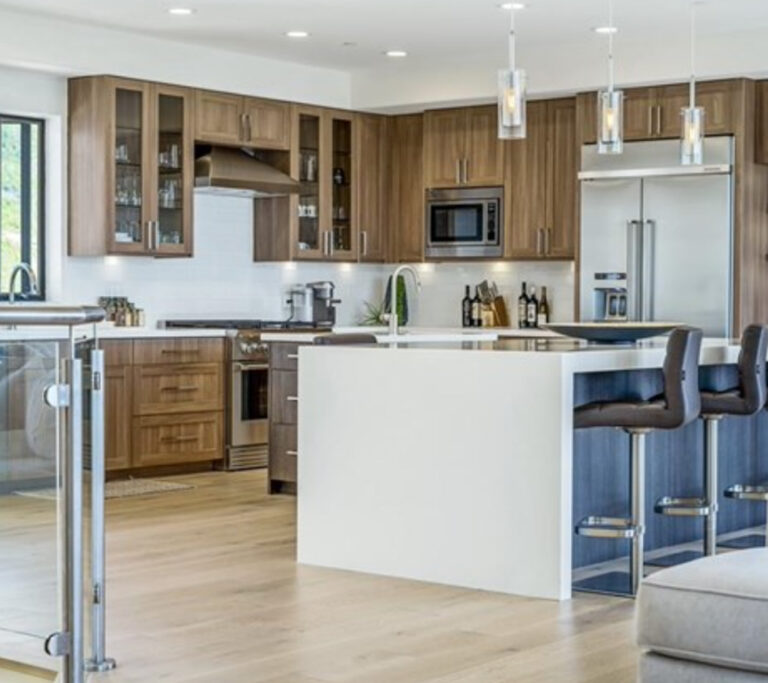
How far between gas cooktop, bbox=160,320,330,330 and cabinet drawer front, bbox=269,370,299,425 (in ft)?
5.00

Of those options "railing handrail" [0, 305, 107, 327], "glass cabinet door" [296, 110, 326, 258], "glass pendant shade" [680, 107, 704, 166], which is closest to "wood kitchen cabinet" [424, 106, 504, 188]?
"glass cabinet door" [296, 110, 326, 258]

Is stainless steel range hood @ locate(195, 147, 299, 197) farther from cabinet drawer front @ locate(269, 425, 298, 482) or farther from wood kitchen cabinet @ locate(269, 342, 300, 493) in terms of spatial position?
cabinet drawer front @ locate(269, 425, 298, 482)

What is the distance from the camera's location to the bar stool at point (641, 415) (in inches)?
213

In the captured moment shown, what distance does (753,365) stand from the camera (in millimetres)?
5922

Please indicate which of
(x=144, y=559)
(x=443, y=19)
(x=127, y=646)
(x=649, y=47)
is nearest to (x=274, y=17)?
(x=443, y=19)

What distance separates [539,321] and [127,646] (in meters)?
6.09

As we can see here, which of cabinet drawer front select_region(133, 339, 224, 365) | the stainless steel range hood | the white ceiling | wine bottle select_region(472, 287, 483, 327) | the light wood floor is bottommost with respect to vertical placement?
the light wood floor

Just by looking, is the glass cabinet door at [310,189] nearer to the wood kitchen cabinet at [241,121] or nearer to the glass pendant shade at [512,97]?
the wood kitchen cabinet at [241,121]

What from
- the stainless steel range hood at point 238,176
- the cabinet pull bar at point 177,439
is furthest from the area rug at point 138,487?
the stainless steel range hood at point 238,176

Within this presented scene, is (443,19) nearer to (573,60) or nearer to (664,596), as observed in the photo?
(573,60)

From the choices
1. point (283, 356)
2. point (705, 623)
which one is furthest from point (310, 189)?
point (705, 623)

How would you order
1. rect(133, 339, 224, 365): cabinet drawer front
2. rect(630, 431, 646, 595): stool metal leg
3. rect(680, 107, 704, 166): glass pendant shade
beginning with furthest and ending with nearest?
rect(133, 339, 224, 365): cabinet drawer front → rect(680, 107, 704, 166): glass pendant shade → rect(630, 431, 646, 595): stool metal leg

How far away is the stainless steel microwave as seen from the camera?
10.2 m

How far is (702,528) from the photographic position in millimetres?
6562
